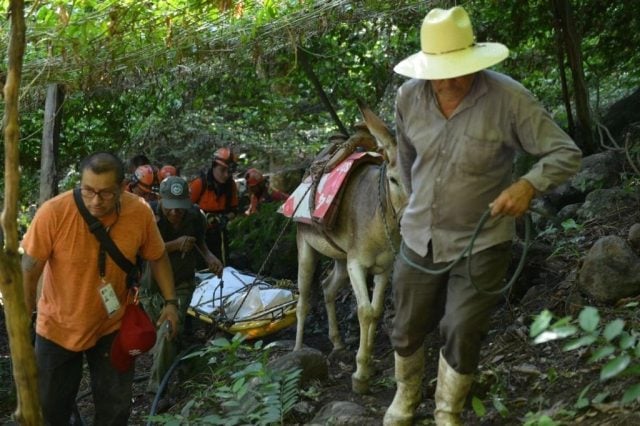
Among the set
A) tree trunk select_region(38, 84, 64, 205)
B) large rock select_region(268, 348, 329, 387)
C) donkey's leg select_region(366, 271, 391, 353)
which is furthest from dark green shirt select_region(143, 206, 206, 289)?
donkey's leg select_region(366, 271, 391, 353)

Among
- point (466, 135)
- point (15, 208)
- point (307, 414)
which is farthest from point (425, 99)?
point (307, 414)

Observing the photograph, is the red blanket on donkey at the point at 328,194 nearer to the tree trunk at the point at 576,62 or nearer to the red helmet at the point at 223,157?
the red helmet at the point at 223,157

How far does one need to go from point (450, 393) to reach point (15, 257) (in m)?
2.27

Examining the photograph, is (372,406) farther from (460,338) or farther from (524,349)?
(460,338)

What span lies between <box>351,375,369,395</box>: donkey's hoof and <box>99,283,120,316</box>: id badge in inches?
85.8

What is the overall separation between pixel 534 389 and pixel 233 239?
7496mm

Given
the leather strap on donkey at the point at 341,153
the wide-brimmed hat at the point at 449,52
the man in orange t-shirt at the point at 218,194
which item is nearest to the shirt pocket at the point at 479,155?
the wide-brimmed hat at the point at 449,52

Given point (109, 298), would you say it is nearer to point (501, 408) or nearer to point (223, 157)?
point (501, 408)

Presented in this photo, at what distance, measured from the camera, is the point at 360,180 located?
301 inches

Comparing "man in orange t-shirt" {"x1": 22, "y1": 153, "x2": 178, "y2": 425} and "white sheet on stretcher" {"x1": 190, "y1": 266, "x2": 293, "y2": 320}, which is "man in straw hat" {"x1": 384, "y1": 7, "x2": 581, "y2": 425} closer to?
"man in orange t-shirt" {"x1": 22, "y1": 153, "x2": 178, "y2": 425}

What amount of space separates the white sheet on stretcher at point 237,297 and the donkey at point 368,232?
1070 mm

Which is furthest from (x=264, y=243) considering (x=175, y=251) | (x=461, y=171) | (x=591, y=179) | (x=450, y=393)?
(x=461, y=171)

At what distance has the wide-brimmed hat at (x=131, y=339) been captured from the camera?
536 centimetres

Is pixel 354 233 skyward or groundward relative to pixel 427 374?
skyward
